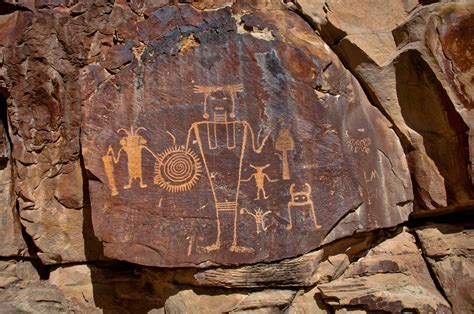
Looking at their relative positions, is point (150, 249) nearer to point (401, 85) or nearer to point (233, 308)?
point (233, 308)

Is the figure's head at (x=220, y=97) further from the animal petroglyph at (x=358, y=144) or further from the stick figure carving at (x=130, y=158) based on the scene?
the animal petroglyph at (x=358, y=144)

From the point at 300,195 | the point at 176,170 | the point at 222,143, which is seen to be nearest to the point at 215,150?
the point at 222,143

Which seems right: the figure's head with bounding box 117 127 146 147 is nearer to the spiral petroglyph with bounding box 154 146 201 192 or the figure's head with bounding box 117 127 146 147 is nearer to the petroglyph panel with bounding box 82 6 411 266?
the petroglyph panel with bounding box 82 6 411 266

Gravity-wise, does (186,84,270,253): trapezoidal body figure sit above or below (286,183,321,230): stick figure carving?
above

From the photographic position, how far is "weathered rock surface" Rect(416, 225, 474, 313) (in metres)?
3.28

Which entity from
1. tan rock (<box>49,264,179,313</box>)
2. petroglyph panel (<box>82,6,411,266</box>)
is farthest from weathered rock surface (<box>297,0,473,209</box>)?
tan rock (<box>49,264,179,313</box>)

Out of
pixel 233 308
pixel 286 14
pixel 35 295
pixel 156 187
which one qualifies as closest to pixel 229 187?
pixel 156 187

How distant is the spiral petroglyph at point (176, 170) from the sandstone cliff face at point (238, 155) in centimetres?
1

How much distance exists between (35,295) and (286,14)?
8.75 feet

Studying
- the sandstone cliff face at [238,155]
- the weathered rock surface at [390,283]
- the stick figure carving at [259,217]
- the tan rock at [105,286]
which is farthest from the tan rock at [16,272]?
the weathered rock surface at [390,283]

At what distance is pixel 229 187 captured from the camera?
308cm

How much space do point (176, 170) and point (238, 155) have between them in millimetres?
406

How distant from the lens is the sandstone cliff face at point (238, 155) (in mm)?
3055

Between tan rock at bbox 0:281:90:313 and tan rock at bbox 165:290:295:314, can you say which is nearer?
tan rock at bbox 165:290:295:314
